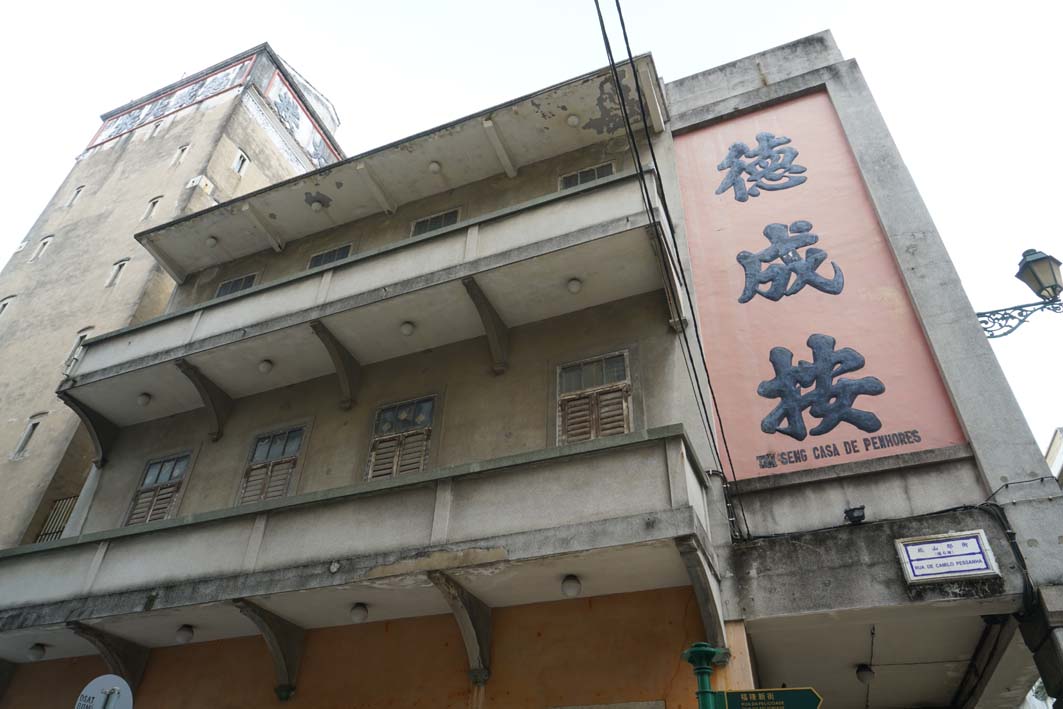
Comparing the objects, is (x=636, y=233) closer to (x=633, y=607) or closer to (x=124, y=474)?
(x=633, y=607)

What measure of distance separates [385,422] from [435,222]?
4.76m

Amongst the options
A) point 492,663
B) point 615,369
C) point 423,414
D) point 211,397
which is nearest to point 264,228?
point 211,397

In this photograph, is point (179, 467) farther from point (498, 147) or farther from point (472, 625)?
point (498, 147)

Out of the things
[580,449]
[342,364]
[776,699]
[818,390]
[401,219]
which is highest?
[401,219]

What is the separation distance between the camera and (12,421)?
17016 mm

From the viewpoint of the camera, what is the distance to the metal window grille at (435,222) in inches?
558

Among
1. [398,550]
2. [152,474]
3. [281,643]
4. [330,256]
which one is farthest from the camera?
[330,256]

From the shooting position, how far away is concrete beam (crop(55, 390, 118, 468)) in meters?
13.4

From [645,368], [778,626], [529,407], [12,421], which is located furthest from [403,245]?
[12,421]

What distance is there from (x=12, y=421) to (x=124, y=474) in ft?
20.3

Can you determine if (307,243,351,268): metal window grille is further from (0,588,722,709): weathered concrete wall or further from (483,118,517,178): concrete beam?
(0,588,722,709): weathered concrete wall

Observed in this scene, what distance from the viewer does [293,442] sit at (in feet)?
39.8

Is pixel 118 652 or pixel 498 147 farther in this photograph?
pixel 498 147

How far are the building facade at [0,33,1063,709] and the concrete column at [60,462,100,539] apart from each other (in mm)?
60
